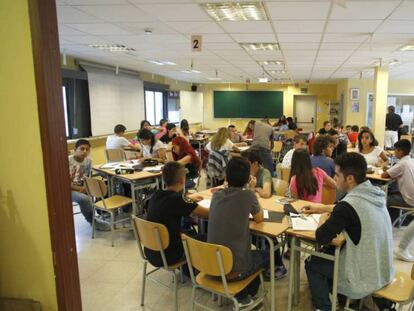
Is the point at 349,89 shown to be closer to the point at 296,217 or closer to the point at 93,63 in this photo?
the point at 93,63

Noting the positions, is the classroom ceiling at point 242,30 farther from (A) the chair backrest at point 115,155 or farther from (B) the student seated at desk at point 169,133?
(A) the chair backrest at point 115,155

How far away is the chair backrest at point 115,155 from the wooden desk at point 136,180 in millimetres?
1294

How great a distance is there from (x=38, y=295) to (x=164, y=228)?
0.96 metres

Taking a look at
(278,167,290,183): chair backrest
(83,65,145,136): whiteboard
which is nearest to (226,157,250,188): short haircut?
(278,167,290,183): chair backrest

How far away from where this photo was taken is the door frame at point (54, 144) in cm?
137

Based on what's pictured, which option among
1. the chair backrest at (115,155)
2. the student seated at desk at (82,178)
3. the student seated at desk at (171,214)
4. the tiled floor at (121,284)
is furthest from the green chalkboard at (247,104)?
the student seated at desk at (171,214)

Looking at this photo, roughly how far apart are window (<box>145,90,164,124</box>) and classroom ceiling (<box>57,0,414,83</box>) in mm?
3443

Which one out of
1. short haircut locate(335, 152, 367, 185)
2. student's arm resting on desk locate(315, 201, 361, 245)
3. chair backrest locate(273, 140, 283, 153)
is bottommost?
chair backrest locate(273, 140, 283, 153)

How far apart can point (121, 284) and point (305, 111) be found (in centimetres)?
1282

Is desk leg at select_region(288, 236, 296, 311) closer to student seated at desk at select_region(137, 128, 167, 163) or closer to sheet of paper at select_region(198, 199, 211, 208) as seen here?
sheet of paper at select_region(198, 199, 211, 208)

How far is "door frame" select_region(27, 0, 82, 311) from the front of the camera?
1372 millimetres

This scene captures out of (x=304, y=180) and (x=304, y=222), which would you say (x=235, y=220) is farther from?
(x=304, y=180)

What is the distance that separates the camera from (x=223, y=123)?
14.8m

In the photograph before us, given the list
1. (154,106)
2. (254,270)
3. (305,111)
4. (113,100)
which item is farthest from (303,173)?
(305,111)
